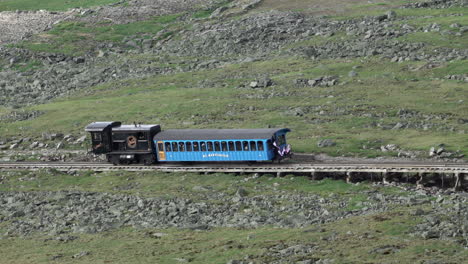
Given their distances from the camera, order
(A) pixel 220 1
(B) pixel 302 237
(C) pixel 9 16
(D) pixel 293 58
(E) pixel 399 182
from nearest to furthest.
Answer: (B) pixel 302 237
(E) pixel 399 182
(D) pixel 293 58
(A) pixel 220 1
(C) pixel 9 16

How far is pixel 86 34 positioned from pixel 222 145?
89.0 meters

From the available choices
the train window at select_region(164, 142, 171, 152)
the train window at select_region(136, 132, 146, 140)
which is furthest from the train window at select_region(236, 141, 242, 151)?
the train window at select_region(136, 132, 146, 140)

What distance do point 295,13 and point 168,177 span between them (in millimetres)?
76863

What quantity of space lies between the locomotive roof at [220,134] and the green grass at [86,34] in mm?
73182

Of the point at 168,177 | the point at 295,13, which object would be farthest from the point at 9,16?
the point at 168,177

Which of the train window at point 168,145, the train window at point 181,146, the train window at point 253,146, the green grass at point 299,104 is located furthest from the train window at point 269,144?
the train window at point 168,145

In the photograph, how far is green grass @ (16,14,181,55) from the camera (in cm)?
15238

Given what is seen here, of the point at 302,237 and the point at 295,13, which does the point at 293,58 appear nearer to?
the point at 295,13

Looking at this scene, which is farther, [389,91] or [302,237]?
[389,91]

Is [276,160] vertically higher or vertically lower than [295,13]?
lower

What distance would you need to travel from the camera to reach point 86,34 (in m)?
160

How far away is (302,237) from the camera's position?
54125 mm

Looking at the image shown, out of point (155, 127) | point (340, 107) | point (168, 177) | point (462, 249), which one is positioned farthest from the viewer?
point (340, 107)

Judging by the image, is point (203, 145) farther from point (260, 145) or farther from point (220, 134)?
point (260, 145)
